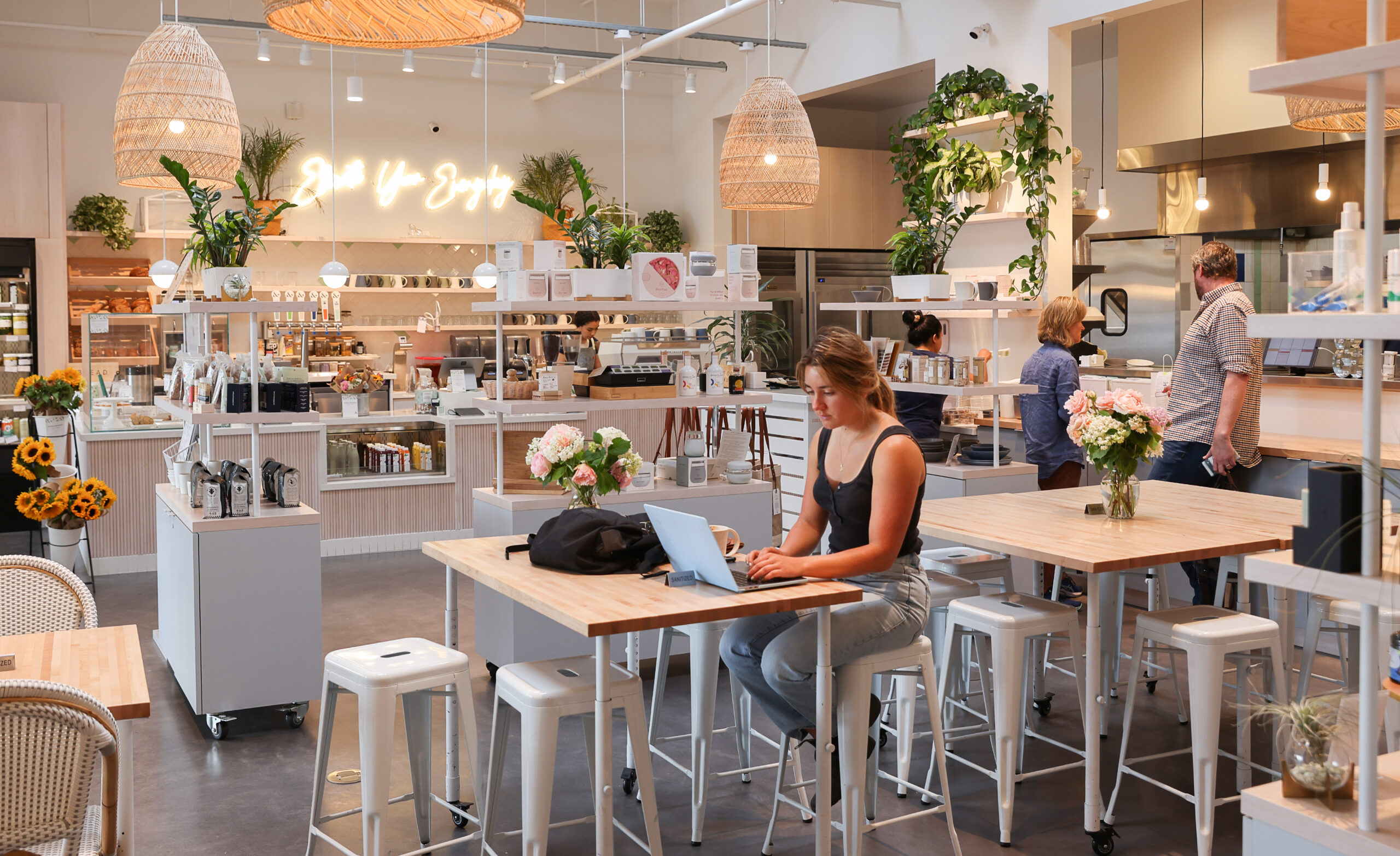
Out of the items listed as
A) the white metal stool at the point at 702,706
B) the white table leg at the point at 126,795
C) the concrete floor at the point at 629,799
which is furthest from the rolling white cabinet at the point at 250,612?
the white table leg at the point at 126,795

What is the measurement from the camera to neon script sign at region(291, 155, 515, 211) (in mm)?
11523

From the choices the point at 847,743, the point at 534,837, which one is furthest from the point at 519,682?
the point at 847,743

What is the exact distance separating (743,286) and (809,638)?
8.21 feet

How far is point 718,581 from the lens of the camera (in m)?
3.08

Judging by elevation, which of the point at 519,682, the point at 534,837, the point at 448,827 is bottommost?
the point at 448,827

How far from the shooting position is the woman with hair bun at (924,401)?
6242mm

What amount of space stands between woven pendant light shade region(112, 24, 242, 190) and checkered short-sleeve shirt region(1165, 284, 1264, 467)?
4379 mm

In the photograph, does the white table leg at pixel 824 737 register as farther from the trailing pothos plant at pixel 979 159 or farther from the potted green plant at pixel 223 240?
the trailing pothos plant at pixel 979 159

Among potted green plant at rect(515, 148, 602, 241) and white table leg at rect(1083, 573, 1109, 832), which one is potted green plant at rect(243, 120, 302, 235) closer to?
potted green plant at rect(515, 148, 602, 241)

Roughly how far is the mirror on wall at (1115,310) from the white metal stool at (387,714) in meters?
7.48

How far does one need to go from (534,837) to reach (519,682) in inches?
15.1

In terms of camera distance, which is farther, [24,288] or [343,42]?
[24,288]

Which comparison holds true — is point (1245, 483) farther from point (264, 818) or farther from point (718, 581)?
point (264, 818)

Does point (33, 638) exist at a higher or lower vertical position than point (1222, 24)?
lower
